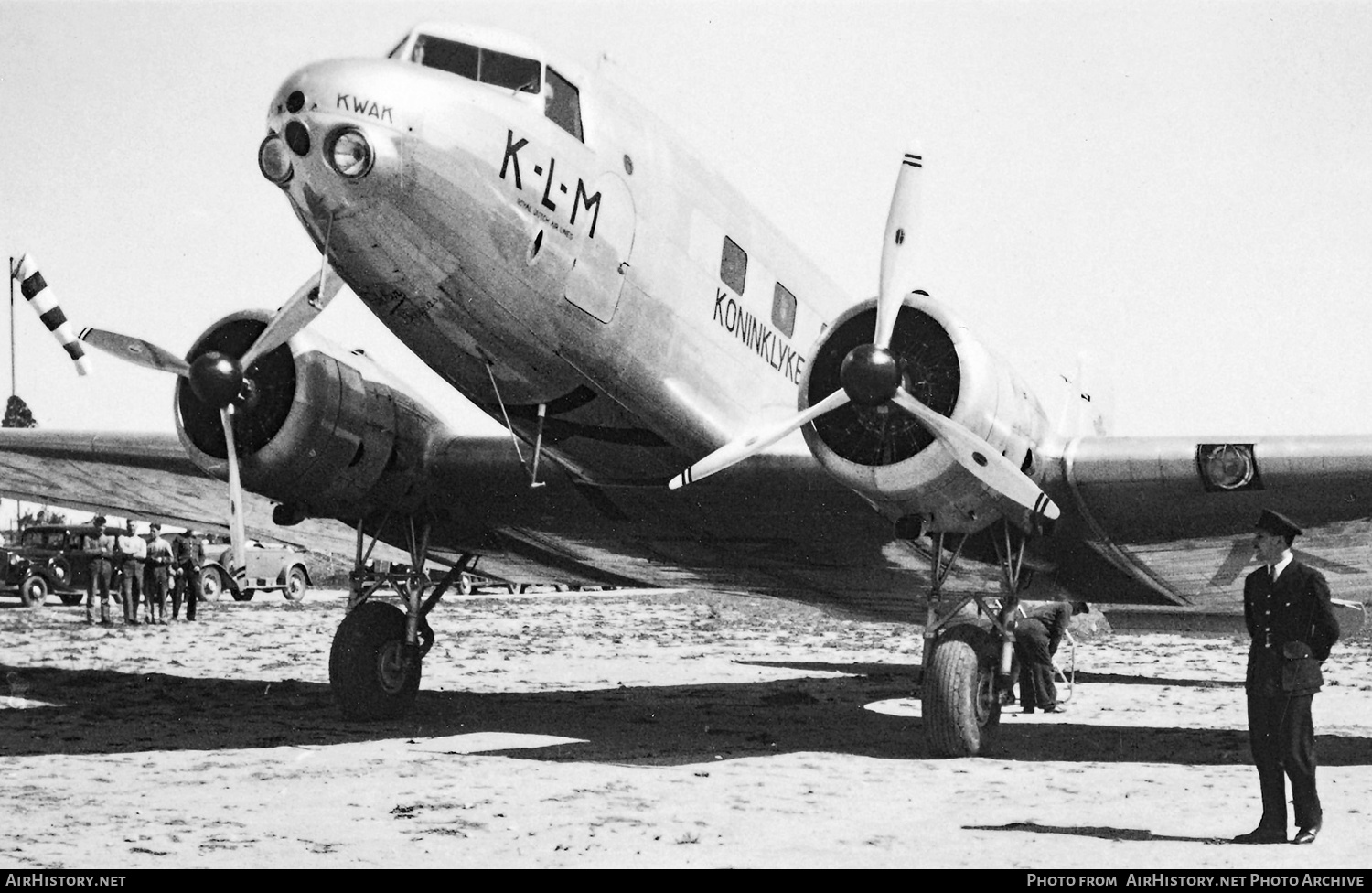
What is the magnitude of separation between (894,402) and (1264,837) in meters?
3.66

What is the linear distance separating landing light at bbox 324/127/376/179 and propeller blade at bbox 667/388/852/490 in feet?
9.90

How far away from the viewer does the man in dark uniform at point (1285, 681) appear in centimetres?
677

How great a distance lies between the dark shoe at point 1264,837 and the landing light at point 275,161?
635cm

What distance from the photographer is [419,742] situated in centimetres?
1050

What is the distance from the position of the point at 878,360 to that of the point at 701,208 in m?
2.29

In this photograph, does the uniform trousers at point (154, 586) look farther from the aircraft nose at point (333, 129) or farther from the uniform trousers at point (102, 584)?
the aircraft nose at point (333, 129)

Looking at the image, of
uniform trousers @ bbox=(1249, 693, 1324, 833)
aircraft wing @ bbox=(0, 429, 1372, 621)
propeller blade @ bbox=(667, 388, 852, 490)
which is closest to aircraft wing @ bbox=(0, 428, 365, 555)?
aircraft wing @ bbox=(0, 429, 1372, 621)

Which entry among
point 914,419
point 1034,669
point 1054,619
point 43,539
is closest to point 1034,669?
point 1034,669

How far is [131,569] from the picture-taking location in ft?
82.3

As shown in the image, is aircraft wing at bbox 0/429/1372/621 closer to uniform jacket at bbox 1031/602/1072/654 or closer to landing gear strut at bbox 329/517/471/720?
landing gear strut at bbox 329/517/471/720

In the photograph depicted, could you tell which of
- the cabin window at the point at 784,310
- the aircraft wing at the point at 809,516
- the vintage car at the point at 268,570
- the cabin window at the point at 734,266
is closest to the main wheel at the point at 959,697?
the aircraft wing at the point at 809,516

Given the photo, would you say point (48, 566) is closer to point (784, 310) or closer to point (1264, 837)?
point (784, 310)
